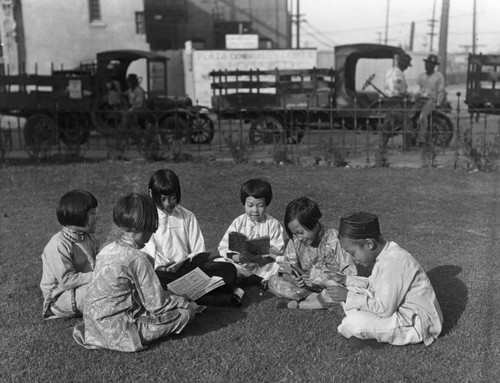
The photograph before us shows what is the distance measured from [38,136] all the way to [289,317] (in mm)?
7833

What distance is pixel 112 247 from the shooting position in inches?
140

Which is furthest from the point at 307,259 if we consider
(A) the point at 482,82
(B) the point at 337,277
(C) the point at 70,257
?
(A) the point at 482,82

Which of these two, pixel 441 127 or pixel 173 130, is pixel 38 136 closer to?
pixel 173 130

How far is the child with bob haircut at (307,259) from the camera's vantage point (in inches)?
167

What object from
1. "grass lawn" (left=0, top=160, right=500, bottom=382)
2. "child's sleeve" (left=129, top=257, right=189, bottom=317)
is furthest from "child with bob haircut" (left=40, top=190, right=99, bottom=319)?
"child's sleeve" (left=129, top=257, right=189, bottom=317)

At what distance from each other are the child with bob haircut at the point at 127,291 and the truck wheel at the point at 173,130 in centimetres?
725

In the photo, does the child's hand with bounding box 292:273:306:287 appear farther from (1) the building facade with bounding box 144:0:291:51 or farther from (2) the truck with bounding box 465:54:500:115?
(1) the building facade with bounding box 144:0:291:51

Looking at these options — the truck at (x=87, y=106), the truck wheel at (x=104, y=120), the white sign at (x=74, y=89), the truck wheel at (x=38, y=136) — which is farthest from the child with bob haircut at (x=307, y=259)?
the white sign at (x=74, y=89)

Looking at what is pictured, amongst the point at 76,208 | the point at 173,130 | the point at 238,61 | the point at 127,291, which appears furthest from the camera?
the point at 238,61

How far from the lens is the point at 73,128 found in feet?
43.9

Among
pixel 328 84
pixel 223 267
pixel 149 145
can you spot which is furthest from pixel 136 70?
pixel 223 267

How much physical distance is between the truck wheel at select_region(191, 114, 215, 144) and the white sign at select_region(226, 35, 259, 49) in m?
15.2

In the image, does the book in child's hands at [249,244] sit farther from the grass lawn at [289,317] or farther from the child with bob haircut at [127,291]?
the child with bob haircut at [127,291]

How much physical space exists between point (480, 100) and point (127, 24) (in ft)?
64.0
